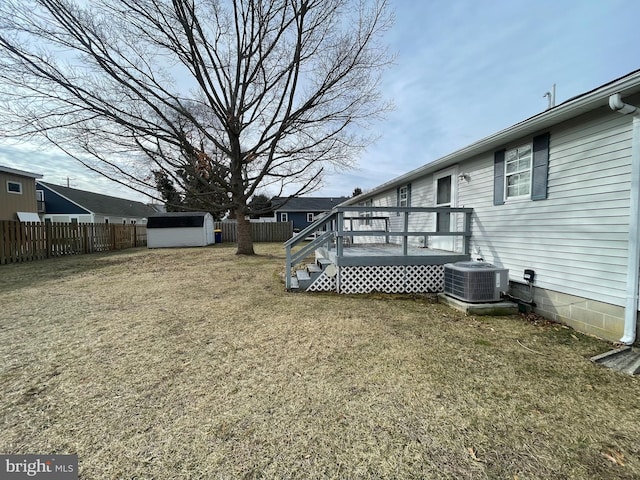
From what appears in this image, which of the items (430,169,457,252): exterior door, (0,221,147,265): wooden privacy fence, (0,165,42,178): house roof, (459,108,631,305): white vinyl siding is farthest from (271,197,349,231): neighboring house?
(459,108,631,305): white vinyl siding

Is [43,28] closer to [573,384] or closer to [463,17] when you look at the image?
[463,17]

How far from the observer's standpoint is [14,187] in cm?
1461

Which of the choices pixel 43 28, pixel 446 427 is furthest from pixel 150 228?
pixel 446 427

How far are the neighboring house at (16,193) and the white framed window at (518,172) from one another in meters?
21.2

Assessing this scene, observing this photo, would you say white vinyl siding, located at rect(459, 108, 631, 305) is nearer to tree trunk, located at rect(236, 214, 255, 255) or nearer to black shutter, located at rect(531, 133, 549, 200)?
black shutter, located at rect(531, 133, 549, 200)

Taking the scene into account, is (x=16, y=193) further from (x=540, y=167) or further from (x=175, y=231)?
(x=540, y=167)

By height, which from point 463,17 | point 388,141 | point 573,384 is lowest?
point 573,384

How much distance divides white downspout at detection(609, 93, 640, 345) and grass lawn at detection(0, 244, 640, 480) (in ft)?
1.31

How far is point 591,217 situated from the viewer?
377 centimetres

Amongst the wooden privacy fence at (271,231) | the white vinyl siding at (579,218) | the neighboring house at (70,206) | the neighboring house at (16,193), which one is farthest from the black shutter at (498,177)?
the neighboring house at (70,206)

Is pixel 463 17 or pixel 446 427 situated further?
pixel 463 17

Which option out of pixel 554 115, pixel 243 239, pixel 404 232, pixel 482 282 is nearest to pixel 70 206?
pixel 243 239

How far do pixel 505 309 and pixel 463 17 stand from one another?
7.32 meters

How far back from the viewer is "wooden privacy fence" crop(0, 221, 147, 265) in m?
10.2
